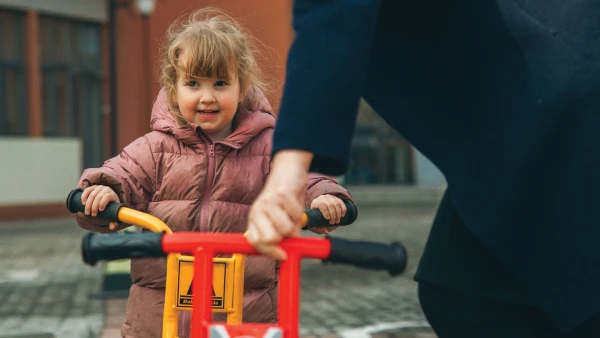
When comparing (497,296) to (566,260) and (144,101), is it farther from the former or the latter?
(144,101)

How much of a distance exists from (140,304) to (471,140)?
1.35 m

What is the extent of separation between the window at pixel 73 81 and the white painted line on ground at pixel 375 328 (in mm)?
13409

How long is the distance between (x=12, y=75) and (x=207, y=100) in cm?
1546

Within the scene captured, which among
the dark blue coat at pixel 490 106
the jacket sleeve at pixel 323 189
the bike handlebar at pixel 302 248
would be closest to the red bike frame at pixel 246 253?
the bike handlebar at pixel 302 248

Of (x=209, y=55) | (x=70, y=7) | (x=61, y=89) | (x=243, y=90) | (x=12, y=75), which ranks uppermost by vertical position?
(x=209, y=55)

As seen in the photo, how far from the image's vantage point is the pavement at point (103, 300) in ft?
18.7

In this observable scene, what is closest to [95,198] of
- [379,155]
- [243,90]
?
[243,90]

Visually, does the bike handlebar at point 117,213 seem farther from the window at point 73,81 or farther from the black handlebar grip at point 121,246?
the window at point 73,81

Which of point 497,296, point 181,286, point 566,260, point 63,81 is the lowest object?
point 63,81

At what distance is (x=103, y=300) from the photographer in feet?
22.9

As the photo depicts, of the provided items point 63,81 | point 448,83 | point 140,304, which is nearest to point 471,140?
point 448,83

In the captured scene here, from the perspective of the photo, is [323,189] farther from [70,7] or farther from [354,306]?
[70,7]

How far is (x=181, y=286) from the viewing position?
78.0 inches

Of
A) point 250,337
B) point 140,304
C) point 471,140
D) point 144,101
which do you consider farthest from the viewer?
point 144,101
